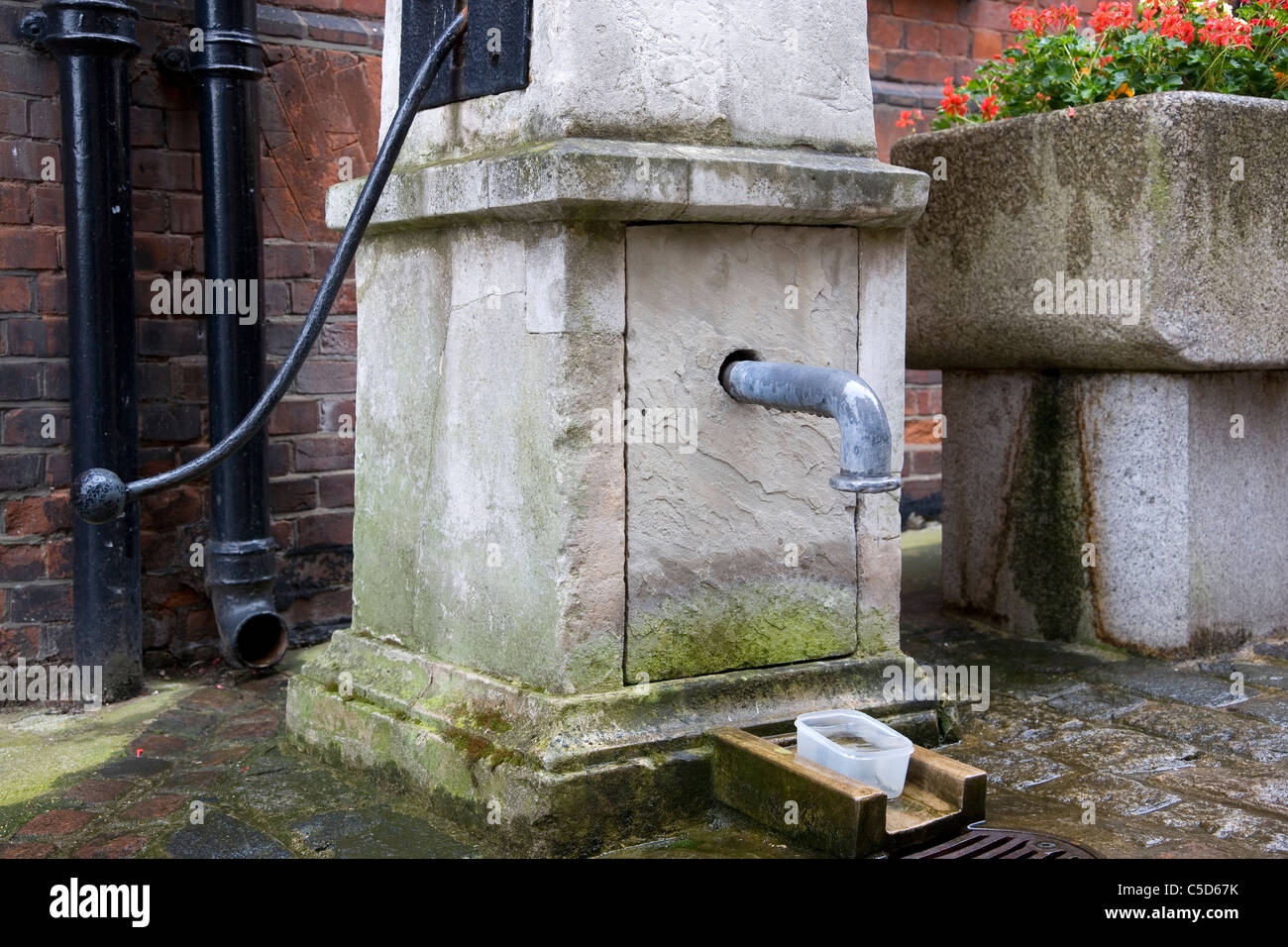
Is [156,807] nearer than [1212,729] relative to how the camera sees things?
Yes

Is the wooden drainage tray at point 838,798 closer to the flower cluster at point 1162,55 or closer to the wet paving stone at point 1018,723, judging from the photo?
the wet paving stone at point 1018,723

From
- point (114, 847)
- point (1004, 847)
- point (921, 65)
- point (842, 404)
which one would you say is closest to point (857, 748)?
point (1004, 847)

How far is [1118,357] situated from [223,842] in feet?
8.09

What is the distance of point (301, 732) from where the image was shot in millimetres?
3254

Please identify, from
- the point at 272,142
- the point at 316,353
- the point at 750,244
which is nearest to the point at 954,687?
the point at 750,244

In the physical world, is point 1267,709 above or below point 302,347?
below

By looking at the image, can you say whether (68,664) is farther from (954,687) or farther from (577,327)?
(954,687)

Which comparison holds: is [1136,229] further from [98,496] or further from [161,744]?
[161,744]

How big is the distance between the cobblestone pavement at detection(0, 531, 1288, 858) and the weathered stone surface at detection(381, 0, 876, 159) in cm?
134

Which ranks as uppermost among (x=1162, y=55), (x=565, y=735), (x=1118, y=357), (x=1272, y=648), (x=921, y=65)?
(x=921, y=65)

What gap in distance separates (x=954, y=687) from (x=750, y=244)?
134 centimetres

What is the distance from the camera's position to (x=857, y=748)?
2621 millimetres

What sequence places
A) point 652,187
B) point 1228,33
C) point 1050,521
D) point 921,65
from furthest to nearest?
point 921,65
point 1050,521
point 1228,33
point 652,187

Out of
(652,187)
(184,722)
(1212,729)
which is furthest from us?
(184,722)
